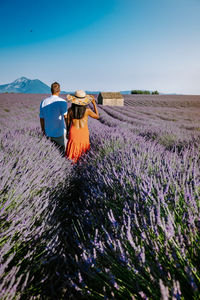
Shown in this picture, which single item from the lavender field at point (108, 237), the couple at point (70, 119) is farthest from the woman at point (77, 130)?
the lavender field at point (108, 237)

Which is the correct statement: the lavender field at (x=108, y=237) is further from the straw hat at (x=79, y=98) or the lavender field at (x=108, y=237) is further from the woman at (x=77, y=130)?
the straw hat at (x=79, y=98)

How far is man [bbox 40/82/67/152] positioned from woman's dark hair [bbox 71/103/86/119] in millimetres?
251

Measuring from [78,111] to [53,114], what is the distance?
50 cm

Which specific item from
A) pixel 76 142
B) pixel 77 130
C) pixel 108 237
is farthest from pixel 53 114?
pixel 108 237

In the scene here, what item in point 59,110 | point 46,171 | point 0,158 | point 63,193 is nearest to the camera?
point 0,158

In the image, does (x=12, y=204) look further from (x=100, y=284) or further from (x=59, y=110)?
(x=59, y=110)

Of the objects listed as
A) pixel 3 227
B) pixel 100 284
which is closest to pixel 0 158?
pixel 3 227

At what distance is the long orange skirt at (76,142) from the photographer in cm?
288

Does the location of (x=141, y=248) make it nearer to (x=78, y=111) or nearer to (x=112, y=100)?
(x=78, y=111)

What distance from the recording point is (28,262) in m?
1.15

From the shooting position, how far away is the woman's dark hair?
2695mm

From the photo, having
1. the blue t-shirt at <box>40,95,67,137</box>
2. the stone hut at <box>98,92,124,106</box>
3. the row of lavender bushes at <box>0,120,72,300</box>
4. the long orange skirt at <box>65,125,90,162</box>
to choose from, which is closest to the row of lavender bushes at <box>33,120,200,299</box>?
the row of lavender bushes at <box>0,120,72,300</box>

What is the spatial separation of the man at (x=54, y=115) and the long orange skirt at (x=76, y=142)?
31 centimetres

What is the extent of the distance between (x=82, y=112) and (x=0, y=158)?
1561 mm
